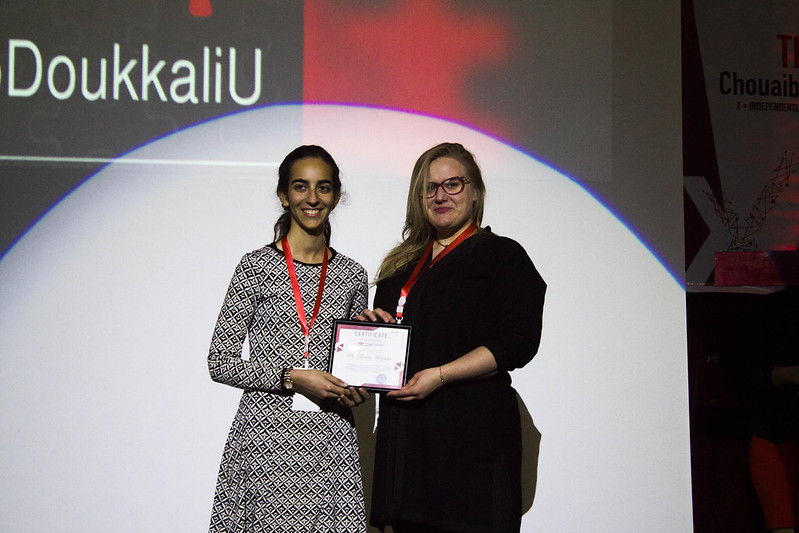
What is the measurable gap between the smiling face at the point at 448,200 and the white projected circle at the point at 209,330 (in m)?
1.19

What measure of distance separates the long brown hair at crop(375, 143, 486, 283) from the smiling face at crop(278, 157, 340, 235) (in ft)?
0.85

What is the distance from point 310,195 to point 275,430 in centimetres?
74

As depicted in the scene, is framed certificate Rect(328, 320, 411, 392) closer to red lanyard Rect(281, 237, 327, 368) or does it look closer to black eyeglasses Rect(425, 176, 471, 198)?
red lanyard Rect(281, 237, 327, 368)

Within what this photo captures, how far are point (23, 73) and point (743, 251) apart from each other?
3.45 metres

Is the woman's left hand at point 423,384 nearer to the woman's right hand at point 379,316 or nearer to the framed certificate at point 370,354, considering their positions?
the framed certificate at point 370,354

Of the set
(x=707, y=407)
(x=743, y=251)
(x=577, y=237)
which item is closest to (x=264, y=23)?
(x=577, y=237)

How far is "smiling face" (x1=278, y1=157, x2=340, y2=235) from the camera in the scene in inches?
97.0

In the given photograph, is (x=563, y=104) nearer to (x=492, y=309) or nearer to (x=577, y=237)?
(x=577, y=237)

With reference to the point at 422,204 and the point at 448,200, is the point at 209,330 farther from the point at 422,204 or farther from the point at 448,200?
the point at 448,200

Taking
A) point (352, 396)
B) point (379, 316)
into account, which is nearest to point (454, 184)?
point (379, 316)

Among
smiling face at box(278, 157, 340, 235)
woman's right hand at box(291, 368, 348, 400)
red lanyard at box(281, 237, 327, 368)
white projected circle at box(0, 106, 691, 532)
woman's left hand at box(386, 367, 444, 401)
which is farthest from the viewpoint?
white projected circle at box(0, 106, 691, 532)

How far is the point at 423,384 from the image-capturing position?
7.00 feet

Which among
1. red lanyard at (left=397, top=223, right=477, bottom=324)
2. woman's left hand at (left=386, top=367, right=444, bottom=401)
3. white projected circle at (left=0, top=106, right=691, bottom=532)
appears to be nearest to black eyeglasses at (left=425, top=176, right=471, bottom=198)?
red lanyard at (left=397, top=223, right=477, bottom=324)

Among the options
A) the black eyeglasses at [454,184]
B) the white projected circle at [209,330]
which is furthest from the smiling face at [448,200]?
the white projected circle at [209,330]
